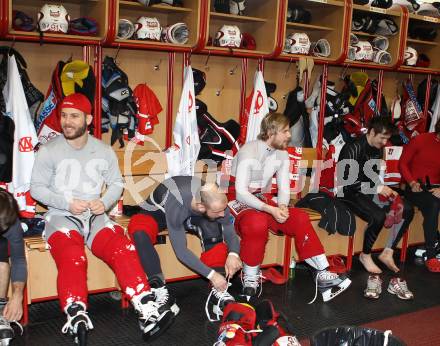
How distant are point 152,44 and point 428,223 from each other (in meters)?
2.22

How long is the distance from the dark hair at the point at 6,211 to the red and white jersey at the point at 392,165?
9.83 ft

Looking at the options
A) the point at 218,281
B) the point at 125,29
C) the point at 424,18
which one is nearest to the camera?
the point at 218,281

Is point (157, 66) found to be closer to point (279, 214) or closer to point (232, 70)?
point (232, 70)

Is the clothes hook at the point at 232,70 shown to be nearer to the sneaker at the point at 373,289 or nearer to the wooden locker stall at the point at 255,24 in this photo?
the wooden locker stall at the point at 255,24

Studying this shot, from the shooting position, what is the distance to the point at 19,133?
2816 mm

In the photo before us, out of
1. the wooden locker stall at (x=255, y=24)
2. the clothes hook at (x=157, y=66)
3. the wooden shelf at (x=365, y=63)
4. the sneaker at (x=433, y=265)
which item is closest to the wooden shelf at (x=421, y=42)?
the wooden shelf at (x=365, y=63)

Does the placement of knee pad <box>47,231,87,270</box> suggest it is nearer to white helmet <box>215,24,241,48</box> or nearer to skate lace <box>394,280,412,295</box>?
white helmet <box>215,24,241,48</box>

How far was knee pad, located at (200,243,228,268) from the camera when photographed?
272 centimetres

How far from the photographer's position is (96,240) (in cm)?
250

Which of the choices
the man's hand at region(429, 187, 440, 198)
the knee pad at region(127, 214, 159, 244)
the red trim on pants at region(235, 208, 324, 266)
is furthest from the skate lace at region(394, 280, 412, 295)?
the knee pad at region(127, 214, 159, 244)

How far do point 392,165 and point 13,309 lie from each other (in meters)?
3.11

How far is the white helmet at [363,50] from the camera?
4059 mm

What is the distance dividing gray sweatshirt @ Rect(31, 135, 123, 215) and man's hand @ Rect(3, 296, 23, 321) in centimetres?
45

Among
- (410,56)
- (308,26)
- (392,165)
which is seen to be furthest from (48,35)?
(410,56)
